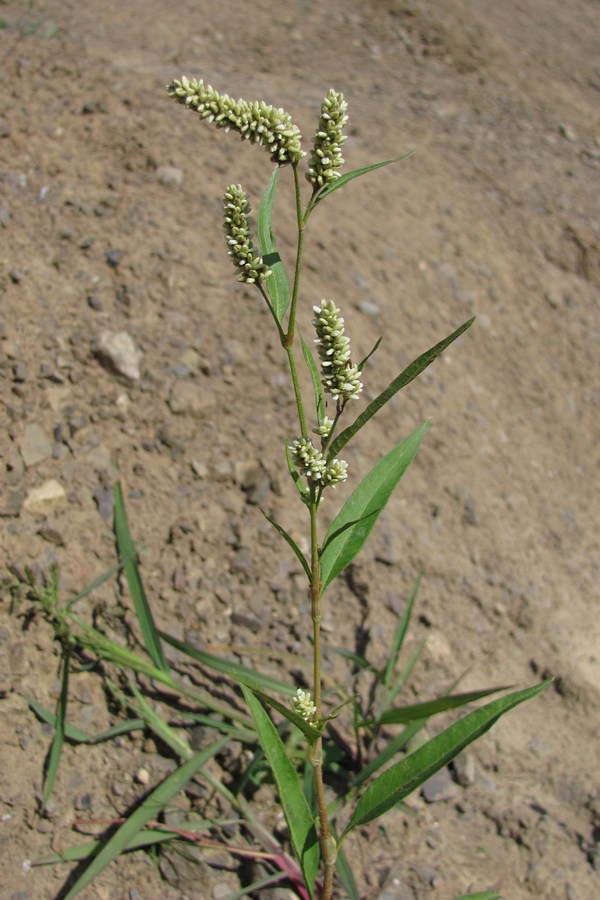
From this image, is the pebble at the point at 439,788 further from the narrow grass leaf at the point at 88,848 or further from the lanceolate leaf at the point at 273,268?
the lanceolate leaf at the point at 273,268

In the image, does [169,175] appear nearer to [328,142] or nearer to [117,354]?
[117,354]

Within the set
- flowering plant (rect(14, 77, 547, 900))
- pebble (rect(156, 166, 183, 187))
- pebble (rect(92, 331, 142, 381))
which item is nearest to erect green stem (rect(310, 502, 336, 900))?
flowering plant (rect(14, 77, 547, 900))

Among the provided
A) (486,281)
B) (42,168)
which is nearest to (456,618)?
(486,281)

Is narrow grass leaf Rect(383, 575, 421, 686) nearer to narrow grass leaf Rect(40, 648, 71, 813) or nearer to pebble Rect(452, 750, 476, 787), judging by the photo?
pebble Rect(452, 750, 476, 787)

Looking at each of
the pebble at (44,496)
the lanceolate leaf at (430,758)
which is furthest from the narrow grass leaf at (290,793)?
the pebble at (44,496)

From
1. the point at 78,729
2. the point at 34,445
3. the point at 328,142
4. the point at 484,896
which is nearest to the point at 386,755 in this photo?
the point at 484,896

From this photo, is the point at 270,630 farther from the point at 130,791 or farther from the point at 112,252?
the point at 112,252
